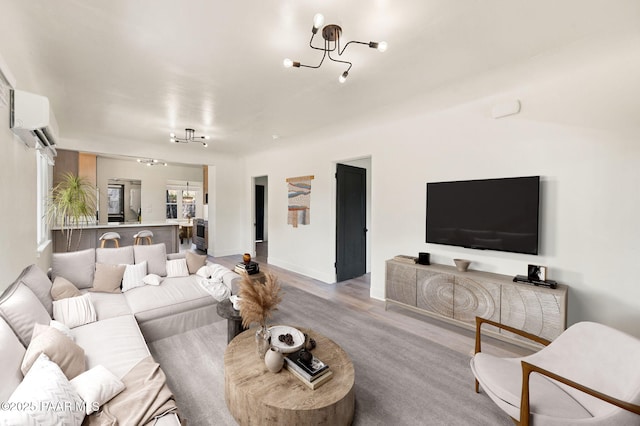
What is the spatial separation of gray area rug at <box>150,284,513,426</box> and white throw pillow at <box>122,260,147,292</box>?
0.88m

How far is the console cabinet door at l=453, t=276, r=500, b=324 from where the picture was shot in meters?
2.74

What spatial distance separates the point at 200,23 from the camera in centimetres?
189

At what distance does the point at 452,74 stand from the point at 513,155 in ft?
3.85

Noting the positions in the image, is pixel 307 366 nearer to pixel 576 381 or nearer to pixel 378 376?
pixel 378 376

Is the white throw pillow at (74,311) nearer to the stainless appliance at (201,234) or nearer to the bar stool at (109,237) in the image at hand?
the bar stool at (109,237)

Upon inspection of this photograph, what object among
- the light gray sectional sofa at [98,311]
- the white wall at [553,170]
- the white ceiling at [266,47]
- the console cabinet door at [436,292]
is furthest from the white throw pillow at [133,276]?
the console cabinet door at [436,292]

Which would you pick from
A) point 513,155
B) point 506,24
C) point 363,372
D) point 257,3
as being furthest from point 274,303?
point 513,155

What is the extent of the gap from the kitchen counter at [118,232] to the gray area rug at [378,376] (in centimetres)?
320

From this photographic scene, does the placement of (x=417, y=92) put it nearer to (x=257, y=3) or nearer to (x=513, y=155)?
(x=513, y=155)

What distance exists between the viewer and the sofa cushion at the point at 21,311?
163 centimetres

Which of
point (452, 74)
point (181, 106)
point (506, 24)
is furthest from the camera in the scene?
point (181, 106)

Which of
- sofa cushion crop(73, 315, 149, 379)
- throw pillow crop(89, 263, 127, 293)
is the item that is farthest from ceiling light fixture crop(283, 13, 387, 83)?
throw pillow crop(89, 263, 127, 293)

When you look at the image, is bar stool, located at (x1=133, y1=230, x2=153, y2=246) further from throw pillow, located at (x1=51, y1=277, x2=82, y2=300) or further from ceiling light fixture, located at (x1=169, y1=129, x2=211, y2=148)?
throw pillow, located at (x1=51, y1=277, x2=82, y2=300)

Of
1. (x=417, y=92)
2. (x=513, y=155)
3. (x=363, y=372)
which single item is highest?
(x=417, y=92)
